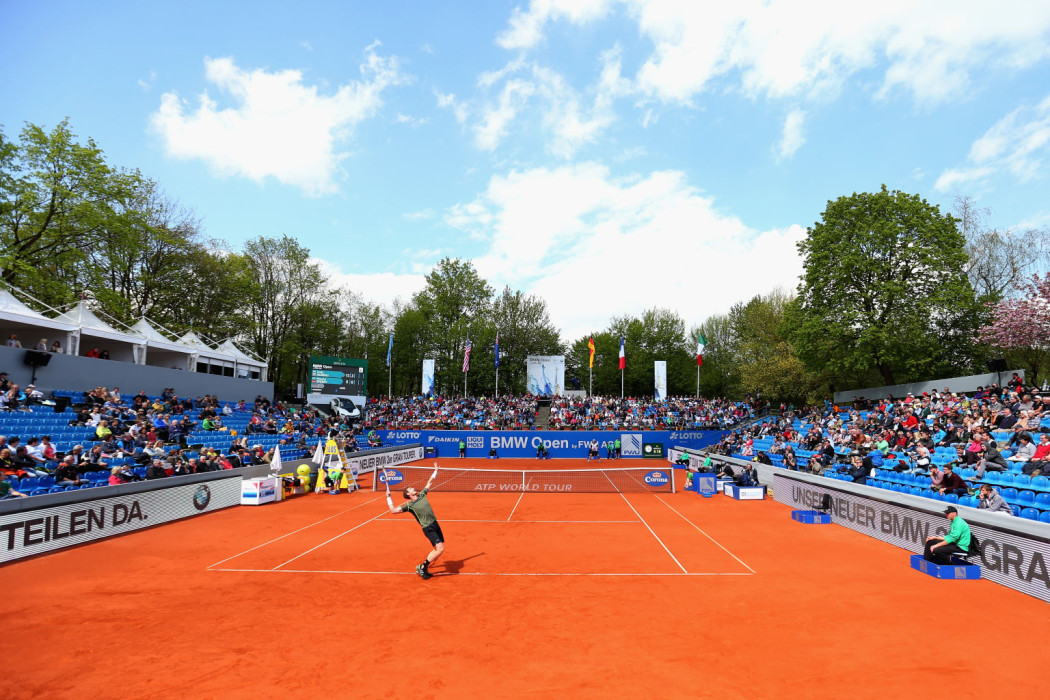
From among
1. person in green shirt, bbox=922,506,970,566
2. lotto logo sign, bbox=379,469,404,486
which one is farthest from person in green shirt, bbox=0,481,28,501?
person in green shirt, bbox=922,506,970,566

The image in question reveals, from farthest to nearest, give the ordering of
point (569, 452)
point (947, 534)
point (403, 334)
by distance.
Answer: point (403, 334), point (569, 452), point (947, 534)

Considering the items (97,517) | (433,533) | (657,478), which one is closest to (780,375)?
(657,478)

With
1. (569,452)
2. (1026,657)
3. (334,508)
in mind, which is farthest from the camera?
(569,452)

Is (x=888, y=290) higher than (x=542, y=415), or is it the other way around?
(x=888, y=290)

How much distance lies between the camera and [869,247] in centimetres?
3641

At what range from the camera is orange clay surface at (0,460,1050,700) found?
680cm

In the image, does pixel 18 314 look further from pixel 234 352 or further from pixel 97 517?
pixel 97 517

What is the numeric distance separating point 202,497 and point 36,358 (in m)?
14.5

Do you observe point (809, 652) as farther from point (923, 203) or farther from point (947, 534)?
point (923, 203)

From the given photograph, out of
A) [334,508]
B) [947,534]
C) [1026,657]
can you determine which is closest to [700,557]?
[947,534]

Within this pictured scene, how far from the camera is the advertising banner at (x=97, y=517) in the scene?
40.7 feet

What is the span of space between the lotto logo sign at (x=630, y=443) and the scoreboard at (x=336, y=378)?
75.6 feet

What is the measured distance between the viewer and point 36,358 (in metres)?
26.3

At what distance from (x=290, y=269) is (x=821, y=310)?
172 ft
